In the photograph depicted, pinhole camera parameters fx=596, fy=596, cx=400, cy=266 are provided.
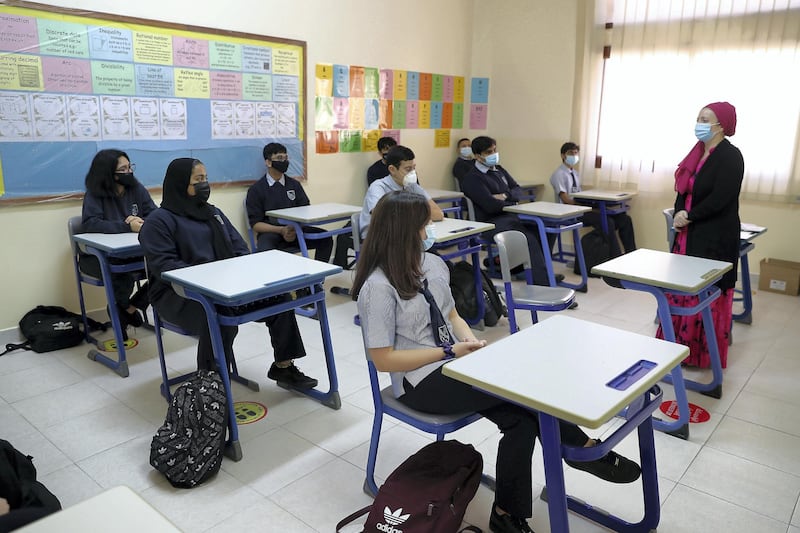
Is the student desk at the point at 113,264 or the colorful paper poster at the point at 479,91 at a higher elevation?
the colorful paper poster at the point at 479,91

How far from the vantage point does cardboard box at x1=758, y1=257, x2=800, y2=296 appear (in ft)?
16.4

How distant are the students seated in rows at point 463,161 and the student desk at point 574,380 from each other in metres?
4.59

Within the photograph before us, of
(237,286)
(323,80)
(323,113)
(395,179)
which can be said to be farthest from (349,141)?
(237,286)

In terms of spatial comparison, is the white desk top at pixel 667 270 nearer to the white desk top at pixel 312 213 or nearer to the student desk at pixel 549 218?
the student desk at pixel 549 218

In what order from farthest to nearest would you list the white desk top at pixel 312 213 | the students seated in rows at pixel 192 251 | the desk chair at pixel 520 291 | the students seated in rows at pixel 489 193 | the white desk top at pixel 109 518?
the students seated in rows at pixel 489 193 → the white desk top at pixel 312 213 → the desk chair at pixel 520 291 → the students seated in rows at pixel 192 251 → the white desk top at pixel 109 518

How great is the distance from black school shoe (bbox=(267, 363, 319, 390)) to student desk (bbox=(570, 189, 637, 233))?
138 inches

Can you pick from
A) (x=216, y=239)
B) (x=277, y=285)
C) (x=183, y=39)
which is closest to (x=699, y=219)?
(x=277, y=285)

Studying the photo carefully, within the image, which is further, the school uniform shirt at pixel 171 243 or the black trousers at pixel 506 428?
the school uniform shirt at pixel 171 243

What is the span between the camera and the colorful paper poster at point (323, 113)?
5160mm

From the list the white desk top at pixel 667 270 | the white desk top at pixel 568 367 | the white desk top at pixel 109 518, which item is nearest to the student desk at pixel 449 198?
the white desk top at pixel 667 270

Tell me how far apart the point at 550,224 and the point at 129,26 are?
338 centimetres

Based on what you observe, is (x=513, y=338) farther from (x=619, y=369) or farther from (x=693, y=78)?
(x=693, y=78)

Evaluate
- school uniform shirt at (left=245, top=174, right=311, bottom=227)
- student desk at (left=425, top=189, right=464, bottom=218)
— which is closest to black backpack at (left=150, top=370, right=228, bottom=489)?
school uniform shirt at (left=245, top=174, right=311, bottom=227)

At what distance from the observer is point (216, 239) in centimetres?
301
